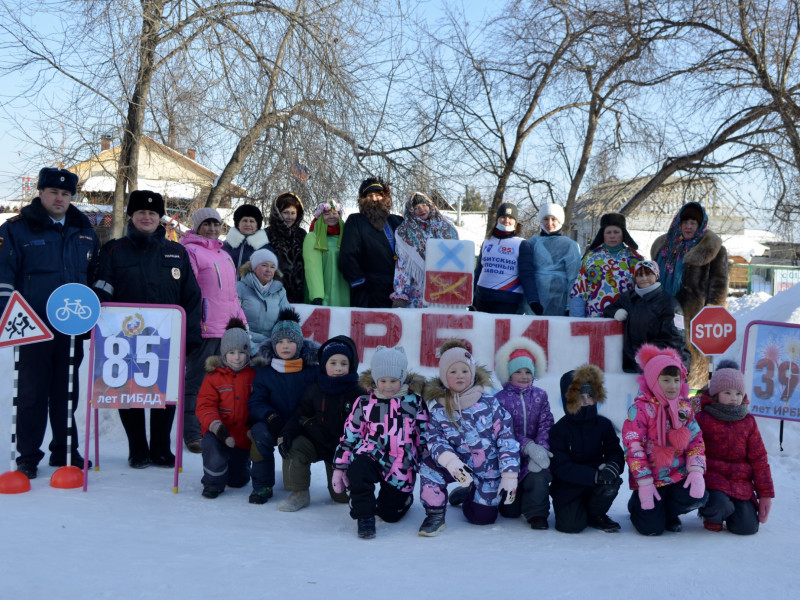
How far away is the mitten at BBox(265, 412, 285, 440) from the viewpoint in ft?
15.7

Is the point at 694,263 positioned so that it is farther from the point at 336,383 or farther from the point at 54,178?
the point at 54,178

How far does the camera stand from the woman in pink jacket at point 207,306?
596 centimetres

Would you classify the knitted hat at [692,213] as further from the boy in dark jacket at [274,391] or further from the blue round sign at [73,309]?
the blue round sign at [73,309]

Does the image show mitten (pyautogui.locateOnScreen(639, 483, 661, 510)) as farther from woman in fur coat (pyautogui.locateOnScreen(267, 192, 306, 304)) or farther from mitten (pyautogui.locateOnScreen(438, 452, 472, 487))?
woman in fur coat (pyautogui.locateOnScreen(267, 192, 306, 304))

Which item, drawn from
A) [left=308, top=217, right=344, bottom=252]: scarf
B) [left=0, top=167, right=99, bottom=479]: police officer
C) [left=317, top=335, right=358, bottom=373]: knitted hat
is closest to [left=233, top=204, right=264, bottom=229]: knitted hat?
[left=308, top=217, right=344, bottom=252]: scarf

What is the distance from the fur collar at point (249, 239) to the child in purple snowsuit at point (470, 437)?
2852mm

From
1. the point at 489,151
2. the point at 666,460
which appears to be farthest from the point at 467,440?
the point at 489,151

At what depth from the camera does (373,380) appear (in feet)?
14.9

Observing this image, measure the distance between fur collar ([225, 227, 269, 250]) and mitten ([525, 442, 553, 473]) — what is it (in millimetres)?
3306

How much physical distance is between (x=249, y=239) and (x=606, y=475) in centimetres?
382

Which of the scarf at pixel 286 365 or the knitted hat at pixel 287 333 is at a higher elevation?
the knitted hat at pixel 287 333

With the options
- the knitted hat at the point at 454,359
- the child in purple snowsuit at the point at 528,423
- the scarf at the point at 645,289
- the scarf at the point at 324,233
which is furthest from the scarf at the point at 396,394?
the scarf at the point at 645,289

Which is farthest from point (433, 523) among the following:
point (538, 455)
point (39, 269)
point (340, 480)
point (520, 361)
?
point (39, 269)

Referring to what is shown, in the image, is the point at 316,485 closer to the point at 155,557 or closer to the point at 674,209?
the point at 155,557
